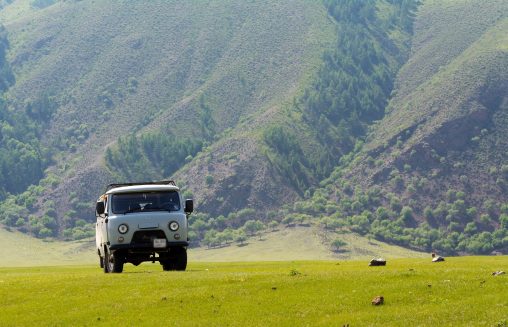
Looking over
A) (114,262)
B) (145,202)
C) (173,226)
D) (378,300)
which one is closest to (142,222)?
(145,202)

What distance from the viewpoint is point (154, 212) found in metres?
41.2

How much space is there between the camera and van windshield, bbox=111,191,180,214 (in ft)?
136

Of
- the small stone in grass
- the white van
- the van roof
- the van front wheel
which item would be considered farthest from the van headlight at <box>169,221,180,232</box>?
the small stone in grass

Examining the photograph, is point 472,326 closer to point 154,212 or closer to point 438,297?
point 438,297

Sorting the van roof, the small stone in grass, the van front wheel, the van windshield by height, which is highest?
the van roof

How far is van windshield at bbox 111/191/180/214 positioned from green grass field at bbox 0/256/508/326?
204 inches

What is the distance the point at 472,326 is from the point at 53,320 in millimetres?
13708

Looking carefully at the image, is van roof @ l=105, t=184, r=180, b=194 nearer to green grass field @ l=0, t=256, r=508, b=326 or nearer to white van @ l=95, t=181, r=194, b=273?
white van @ l=95, t=181, r=194, b=273

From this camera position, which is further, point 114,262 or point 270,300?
point 114,262

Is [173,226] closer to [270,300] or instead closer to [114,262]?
[114,262]

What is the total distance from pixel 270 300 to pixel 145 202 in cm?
1217

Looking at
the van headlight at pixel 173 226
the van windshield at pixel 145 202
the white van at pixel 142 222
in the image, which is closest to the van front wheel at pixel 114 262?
the white van at pixel 142 222

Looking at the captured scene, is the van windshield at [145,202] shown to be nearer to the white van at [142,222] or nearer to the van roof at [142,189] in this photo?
the white van at [142,222]

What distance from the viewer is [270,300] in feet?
102
